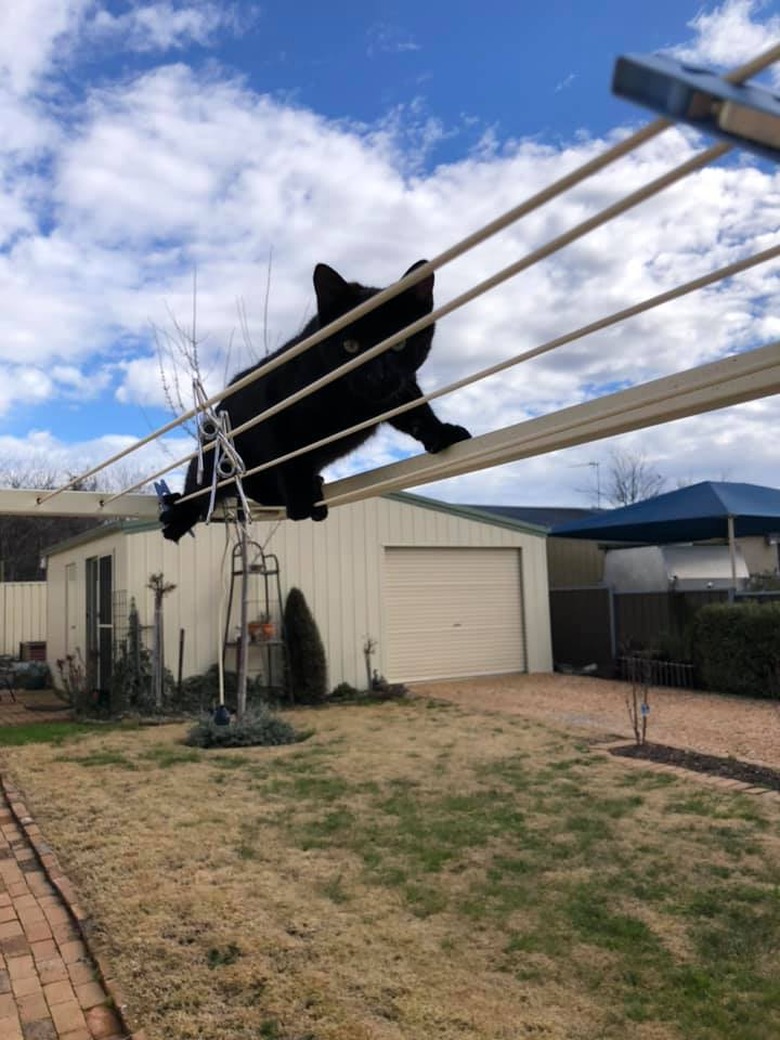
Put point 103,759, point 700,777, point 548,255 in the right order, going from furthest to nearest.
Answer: point 103,759 < point 700,777 < point 548,255

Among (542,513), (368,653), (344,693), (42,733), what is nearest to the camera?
(42,733)

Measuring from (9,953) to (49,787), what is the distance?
2.65m

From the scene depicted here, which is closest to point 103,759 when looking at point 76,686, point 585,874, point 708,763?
point 76,686

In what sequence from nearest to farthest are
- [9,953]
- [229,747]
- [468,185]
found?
[468,185]
[9,953]
[229,747]

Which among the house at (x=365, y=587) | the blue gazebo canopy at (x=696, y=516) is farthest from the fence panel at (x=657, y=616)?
the house at (x=365, y=587)

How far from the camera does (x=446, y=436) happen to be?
2.16 meters

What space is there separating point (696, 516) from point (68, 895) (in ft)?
30.4

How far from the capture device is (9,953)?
120 inches

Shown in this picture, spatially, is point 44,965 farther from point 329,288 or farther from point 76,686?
point 76,686

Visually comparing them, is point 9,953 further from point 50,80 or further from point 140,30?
point 50,80

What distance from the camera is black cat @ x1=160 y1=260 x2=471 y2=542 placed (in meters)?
1.86

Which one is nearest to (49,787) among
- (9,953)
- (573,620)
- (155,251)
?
(9,953)

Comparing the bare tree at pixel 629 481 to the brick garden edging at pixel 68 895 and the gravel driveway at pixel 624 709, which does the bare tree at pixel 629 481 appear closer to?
the gravel driveway at pixel 624 709

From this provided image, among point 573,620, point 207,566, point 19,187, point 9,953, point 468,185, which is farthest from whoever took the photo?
point 573,620
